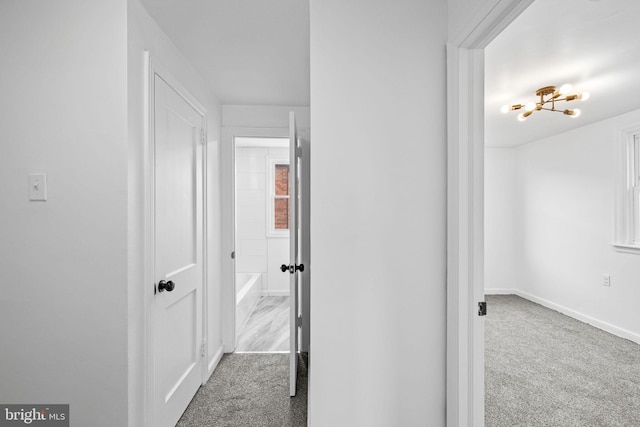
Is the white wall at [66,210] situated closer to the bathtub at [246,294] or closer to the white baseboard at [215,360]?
the white baseboard at [215,360]

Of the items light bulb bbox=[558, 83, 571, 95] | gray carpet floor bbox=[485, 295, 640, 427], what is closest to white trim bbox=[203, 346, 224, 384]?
gray carpet floor bbox=[485, 295, 640, 427]

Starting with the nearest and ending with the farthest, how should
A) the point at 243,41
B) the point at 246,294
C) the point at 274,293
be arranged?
the point at 243,41, the point at 246,294, the point at 274,293

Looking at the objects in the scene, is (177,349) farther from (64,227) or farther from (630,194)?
(630,194)

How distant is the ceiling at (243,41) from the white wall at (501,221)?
12.8 ft

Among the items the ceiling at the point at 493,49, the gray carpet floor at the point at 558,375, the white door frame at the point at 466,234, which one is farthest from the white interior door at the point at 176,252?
the gray carpet floor at the point at 558,375

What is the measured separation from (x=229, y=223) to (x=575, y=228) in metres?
4.33

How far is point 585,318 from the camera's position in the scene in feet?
13.0

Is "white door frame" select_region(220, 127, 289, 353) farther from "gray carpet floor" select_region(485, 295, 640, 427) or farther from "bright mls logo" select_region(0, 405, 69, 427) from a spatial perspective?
"gray carpet floor" select_region(485, 295, 640, 427)

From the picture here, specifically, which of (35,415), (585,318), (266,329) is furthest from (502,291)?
(35,415)

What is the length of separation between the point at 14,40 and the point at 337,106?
4.90ft

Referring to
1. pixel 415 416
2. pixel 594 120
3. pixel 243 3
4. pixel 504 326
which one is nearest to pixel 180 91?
pixel 243 3

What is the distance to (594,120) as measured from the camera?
376 cm

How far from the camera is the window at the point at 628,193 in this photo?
3.48 metres

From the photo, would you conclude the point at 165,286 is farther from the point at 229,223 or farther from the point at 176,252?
the point at 229,223
